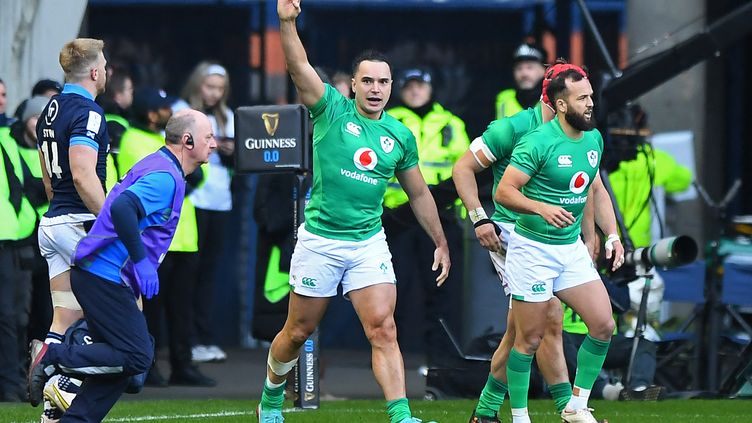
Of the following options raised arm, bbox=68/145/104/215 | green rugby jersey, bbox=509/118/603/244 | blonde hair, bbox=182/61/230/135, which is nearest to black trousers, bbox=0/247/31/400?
blonde hair, bbox=182/61/230/135

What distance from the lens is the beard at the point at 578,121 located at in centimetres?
951

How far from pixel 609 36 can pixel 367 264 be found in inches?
313

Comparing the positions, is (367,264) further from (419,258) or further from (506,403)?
(419,258)

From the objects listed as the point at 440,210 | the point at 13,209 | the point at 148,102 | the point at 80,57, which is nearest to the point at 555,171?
the point at 80,57

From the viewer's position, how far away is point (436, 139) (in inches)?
535

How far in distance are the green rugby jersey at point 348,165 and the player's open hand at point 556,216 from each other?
0.84m

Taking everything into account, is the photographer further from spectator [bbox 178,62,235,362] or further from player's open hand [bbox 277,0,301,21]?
player's open hand [bbox 277,0,301,21]

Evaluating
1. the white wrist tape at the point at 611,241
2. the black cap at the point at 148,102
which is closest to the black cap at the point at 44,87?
the black cap at the point at 148,102

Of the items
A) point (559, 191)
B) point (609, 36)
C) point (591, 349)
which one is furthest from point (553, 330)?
point (609, 36)

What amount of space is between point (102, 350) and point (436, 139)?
5.51m

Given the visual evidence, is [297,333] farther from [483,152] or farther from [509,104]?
[509,104]

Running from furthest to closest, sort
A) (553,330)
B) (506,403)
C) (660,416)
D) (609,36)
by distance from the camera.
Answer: (609,36), (506,403), (660,416), (553,330)

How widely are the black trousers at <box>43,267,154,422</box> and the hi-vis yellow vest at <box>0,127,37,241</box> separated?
366cm

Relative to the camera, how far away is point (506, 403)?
11.9m
